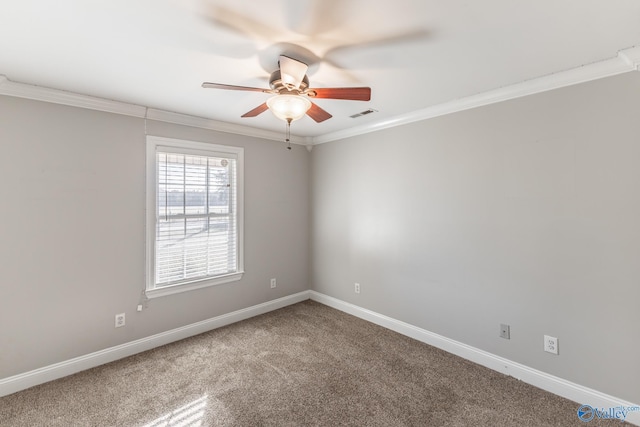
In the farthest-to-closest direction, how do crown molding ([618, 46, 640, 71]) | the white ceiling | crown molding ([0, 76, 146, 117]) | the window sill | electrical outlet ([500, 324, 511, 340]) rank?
the window sill → electrical outlet ([500, 324, 511, 340]) → crown molding ([0, 76, 146, 117]) → crown molding ([618, 46, 640, 71]) → the white ceiling

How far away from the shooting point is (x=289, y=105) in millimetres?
1897

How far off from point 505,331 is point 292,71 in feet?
8.94

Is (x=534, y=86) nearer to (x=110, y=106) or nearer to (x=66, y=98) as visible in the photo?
(x=110, y=106)

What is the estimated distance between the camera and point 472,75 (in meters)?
2.18

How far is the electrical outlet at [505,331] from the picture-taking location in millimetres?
2426

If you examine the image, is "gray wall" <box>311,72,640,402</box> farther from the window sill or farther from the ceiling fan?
the window sill

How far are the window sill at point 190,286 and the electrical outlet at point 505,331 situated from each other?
2.84 metres

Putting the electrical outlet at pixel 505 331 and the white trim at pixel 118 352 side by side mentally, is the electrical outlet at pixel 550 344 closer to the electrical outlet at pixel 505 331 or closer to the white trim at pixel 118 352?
the electrical outlet at pixel 505 331

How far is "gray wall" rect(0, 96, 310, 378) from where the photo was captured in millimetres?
2254

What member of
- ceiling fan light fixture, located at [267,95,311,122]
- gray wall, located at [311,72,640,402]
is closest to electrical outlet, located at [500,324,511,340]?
gray wall, located at [311,72,640,402]

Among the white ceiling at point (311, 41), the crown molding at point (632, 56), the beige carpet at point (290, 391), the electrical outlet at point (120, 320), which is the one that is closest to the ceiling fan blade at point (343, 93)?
the white ceiling at point (311, 41)

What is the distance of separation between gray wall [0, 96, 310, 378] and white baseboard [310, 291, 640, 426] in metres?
2.24

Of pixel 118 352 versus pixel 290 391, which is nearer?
pixel 290 391

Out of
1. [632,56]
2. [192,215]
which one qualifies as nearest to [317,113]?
[192,215]
